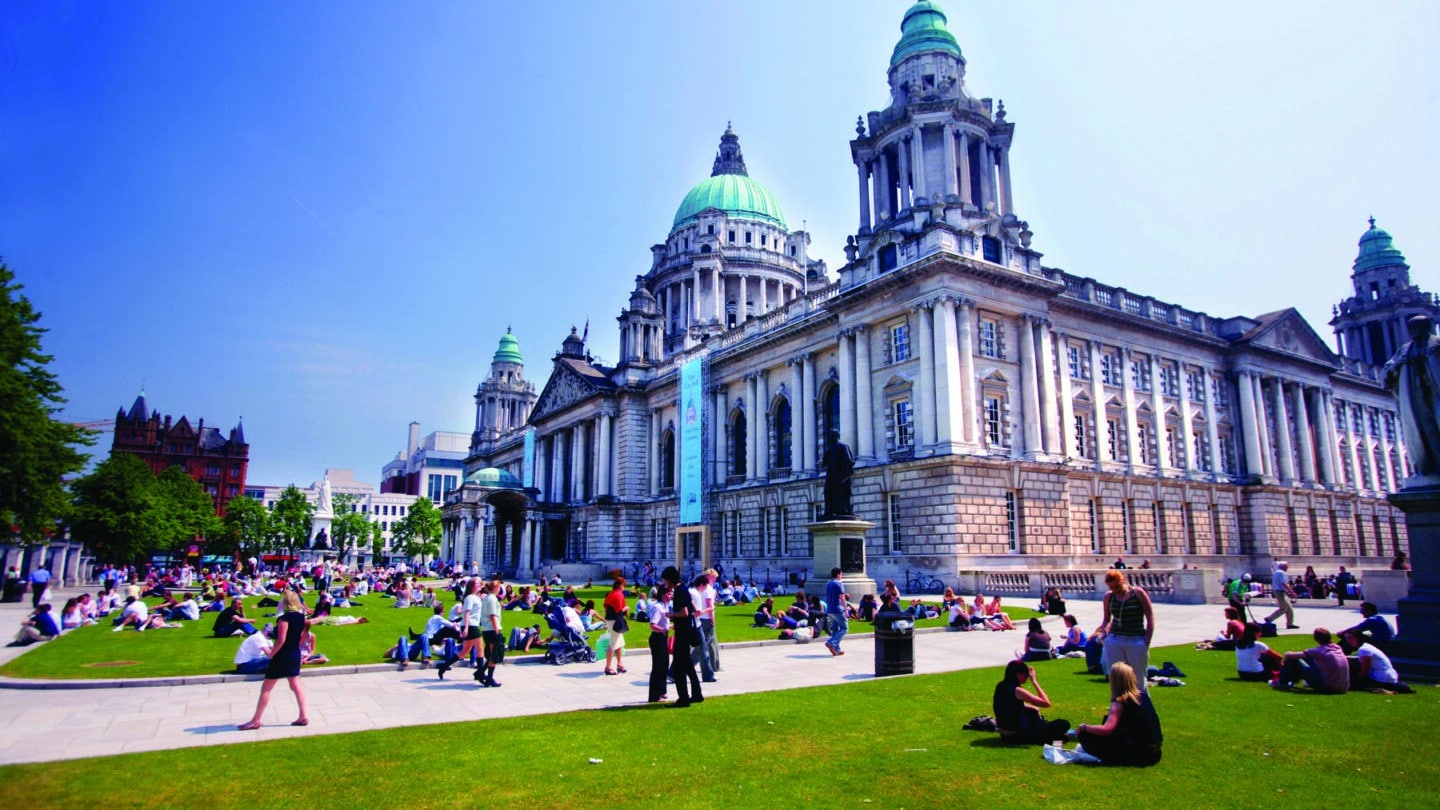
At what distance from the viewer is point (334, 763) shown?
8.67 metres

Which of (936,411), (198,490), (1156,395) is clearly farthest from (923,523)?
(198,490)

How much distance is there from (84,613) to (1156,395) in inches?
1946

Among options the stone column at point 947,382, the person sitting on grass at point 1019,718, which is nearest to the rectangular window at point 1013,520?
the stone column at point 947,382

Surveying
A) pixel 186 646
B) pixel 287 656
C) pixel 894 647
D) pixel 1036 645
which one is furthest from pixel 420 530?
pixel 287 656

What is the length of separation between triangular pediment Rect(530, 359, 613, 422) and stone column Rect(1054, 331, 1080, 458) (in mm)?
34509

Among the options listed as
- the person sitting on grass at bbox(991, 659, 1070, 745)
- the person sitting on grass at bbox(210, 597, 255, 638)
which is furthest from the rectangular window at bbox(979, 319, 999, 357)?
the person sitting on grass at bbox(991, 659, 1070, 745)

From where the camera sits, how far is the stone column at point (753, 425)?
5216cm

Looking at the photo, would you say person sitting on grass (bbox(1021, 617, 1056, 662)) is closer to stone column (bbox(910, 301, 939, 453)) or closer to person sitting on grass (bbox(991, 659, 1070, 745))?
person sitting on grass (bbox(991, 659, 1070, 745))

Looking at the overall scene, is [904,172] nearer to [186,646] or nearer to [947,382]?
[947,382]

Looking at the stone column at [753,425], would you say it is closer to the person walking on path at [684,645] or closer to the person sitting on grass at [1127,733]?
the person walking on path at [684,645]

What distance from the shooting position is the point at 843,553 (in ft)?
88.5

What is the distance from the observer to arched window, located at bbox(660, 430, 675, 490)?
62281 mm

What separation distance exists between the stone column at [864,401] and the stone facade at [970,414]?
0.36ft

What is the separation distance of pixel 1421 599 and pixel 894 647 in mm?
8293
